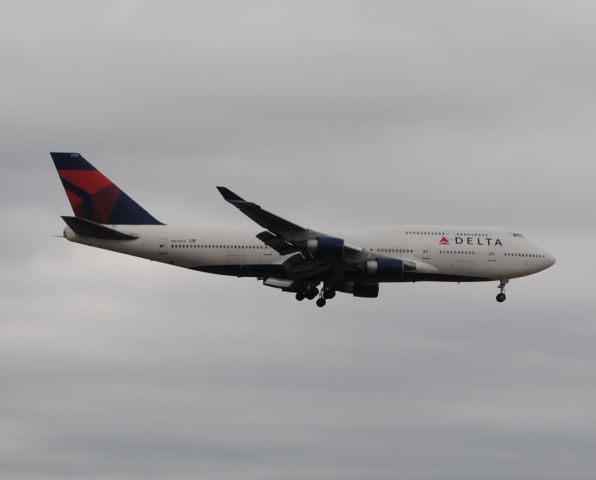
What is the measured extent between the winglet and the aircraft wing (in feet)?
3.41

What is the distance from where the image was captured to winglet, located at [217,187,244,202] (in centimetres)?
7688

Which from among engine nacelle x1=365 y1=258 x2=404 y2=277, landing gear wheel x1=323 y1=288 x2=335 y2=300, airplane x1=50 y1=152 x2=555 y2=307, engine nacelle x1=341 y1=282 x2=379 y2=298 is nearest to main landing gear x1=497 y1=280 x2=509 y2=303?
airplane x1=50 y1=152 x2=555 y2=307

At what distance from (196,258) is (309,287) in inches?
268

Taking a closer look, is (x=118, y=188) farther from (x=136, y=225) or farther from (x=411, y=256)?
(x=411, y=256)

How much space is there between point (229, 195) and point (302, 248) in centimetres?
598

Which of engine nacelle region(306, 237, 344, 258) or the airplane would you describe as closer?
engine nacelle region(306, 237, 344, 258)

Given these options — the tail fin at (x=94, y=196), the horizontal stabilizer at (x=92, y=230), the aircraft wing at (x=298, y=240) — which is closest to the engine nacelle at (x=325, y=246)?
the aircraft wing at (x=298, y=240)

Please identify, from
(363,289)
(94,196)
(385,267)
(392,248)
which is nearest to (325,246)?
(385,267)

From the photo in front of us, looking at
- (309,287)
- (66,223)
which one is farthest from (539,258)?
(66,223)

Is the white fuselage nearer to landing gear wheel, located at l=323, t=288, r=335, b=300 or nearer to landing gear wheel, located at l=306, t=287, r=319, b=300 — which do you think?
landing gear wheel, located at l=306, t=287, r=319, b=300

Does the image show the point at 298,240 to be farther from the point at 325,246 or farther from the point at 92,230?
the point at 92,230

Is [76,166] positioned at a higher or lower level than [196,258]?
higher

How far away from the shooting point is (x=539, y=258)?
290 feet

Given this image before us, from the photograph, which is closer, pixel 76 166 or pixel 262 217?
pixel 262 217
